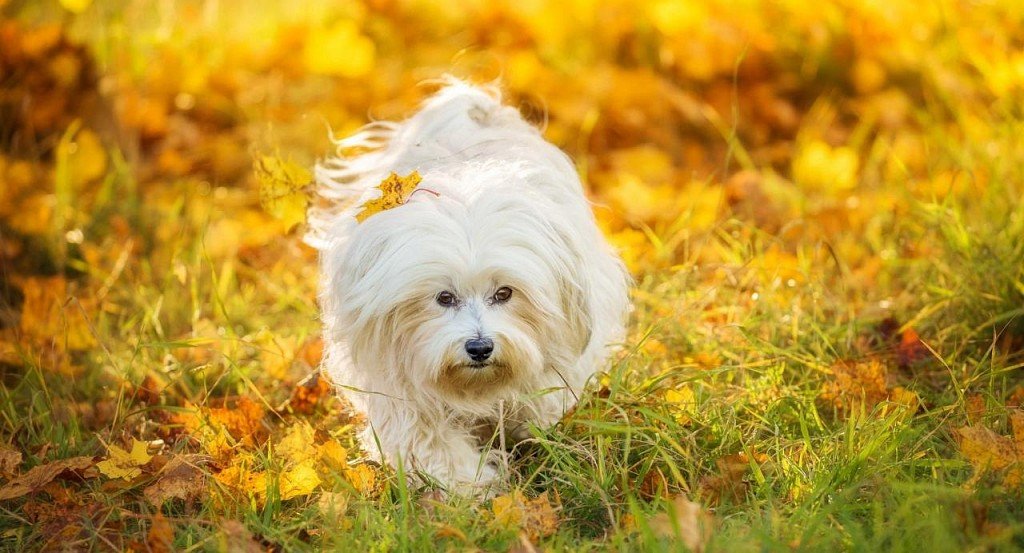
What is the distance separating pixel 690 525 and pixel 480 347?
0.75 meters

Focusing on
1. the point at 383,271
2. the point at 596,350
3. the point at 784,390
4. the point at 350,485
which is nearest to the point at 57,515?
the point at 350,485

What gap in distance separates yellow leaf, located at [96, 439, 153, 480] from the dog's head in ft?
2.15

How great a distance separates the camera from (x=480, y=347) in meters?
2.91

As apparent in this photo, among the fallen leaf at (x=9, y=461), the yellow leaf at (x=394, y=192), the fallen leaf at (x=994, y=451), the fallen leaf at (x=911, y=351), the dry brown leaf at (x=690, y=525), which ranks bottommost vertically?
the fallen leaf at (x=911, y=351)

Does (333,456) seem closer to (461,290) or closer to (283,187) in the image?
(461,290)

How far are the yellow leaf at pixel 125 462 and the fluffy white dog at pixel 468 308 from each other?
2.00 feet

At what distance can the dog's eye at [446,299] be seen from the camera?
3014 millimetres

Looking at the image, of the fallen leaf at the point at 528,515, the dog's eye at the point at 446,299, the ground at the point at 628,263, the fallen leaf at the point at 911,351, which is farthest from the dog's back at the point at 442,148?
the fallen leaf at the point at 911,351

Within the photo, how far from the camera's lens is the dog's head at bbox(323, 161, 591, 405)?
294 cm

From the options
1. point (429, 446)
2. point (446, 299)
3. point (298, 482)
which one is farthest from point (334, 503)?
point (446, 299)

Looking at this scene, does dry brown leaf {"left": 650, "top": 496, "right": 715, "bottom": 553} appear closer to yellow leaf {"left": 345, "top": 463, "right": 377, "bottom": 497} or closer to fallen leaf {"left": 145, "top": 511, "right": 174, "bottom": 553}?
yellow leaf {"left": 345, "top": 463, "right": 377, "bottom": 497}

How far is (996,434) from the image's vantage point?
2900mm

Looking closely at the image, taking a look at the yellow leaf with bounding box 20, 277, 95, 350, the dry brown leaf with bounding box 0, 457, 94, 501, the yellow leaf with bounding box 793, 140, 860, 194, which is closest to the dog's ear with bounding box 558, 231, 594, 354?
the dry brown leaf with bounding box 0, 457, 94, 501

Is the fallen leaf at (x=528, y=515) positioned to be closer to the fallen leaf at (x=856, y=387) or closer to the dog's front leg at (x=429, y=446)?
the dog's front leg at (x=429, y=446)
